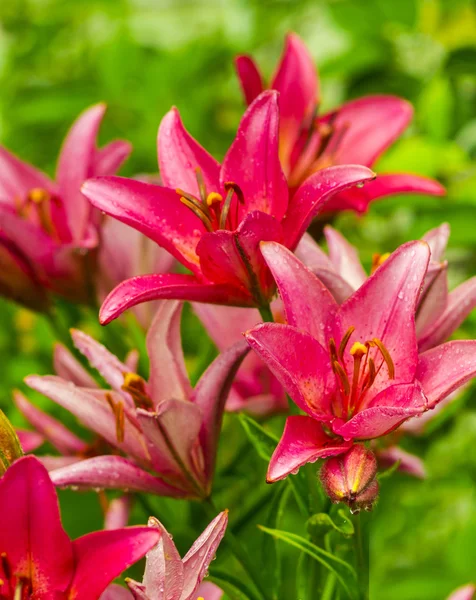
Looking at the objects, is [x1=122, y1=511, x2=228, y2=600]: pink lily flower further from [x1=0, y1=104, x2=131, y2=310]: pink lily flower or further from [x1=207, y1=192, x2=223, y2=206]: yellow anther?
[x1=0, y1=104, x2=131, y2=310]: pink lily flower

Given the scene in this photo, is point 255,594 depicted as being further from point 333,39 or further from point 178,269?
point 333,39

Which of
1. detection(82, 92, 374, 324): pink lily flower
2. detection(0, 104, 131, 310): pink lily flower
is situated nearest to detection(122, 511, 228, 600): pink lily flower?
detection(82, 92, 374, 324): pink lily flower

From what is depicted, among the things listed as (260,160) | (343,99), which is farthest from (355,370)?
(343,99)

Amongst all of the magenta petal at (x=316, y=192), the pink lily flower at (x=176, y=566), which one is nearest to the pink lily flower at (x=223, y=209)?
the magenta petal at (x=316, y=192)

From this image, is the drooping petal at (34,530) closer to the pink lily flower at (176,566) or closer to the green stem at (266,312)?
the pink lily flower at (176,566)

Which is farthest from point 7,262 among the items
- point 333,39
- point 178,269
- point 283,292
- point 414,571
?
point 333,39

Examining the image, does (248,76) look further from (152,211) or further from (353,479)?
(353,479)
